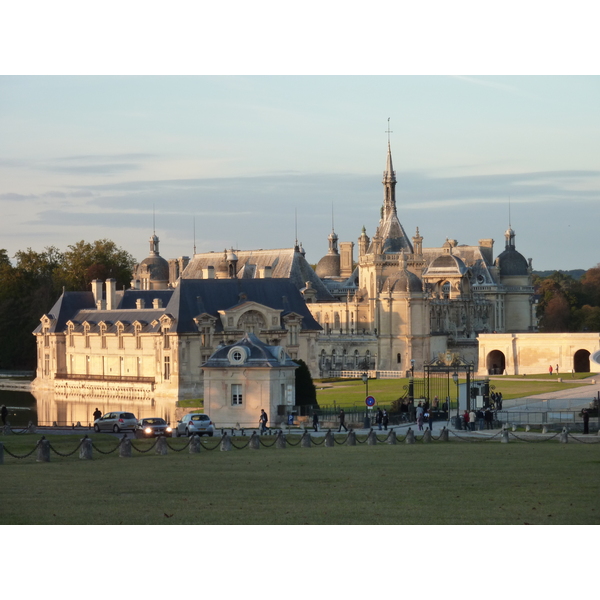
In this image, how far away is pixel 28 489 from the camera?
2572cm

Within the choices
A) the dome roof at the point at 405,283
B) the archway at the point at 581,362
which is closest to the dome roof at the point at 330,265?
the dome roof at the point at 405,283

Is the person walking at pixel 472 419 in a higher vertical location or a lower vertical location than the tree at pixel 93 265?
lower

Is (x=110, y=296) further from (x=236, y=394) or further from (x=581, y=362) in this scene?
(x=236, y=394)

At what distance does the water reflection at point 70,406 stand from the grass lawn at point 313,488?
34373mm

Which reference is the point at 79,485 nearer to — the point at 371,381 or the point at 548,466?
the point at 548,466

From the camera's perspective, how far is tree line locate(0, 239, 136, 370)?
116 meters

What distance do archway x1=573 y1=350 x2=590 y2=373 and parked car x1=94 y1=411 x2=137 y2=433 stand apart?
53.2 m

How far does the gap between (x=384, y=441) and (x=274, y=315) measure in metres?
42.7

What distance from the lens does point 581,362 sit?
9700cm

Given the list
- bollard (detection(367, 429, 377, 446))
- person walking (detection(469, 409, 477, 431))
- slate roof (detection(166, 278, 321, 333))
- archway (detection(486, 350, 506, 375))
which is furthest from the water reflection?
archway (detection(486, 350, 506, 375))

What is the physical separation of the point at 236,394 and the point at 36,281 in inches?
2781

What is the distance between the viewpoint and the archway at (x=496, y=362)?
9869 cm

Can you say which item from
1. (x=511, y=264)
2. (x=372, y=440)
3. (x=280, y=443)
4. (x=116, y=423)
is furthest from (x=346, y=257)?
(x=280, y=443)

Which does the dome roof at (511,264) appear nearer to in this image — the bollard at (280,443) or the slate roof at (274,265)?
the slate roof at (274,265)
